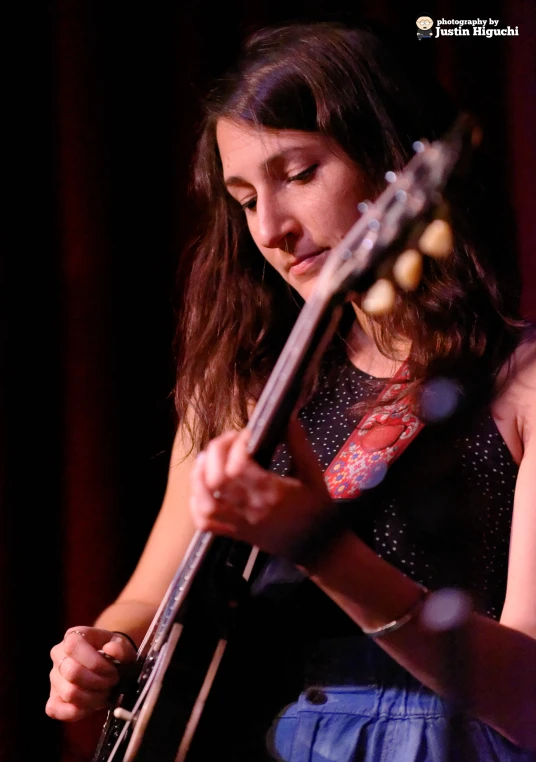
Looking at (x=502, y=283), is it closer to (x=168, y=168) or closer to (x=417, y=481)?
(x=417, y=481)

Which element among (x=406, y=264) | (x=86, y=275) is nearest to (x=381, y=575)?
(x=406, y=264)

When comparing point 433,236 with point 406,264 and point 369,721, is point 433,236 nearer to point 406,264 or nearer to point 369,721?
point 406,264

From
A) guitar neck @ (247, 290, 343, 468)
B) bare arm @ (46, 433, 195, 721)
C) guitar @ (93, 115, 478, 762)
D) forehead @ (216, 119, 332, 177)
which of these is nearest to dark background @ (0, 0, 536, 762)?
bare arm @ (46, 433, 195, 721)

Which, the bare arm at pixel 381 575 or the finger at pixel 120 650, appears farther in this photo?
the finger at pixel 120 650

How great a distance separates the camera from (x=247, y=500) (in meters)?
0.56

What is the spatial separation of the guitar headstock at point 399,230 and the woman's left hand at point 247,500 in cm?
15

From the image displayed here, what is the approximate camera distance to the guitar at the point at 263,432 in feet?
1.99

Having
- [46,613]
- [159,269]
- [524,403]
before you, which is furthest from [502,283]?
[46,613]

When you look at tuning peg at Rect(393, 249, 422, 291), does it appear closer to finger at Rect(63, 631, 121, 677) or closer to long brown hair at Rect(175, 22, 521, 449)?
long brown hair at Rect(175, 22, 521, 449)

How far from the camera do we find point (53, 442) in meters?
1.31

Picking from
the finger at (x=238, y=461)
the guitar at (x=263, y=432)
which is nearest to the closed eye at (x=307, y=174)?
the guitar at (x=263, y=432)

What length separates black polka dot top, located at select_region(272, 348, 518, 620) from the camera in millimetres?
804

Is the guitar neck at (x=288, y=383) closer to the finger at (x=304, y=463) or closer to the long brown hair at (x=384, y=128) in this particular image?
the finger at (x=304, y=463)

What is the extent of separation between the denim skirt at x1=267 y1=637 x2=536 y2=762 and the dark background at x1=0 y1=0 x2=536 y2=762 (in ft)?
2.00
